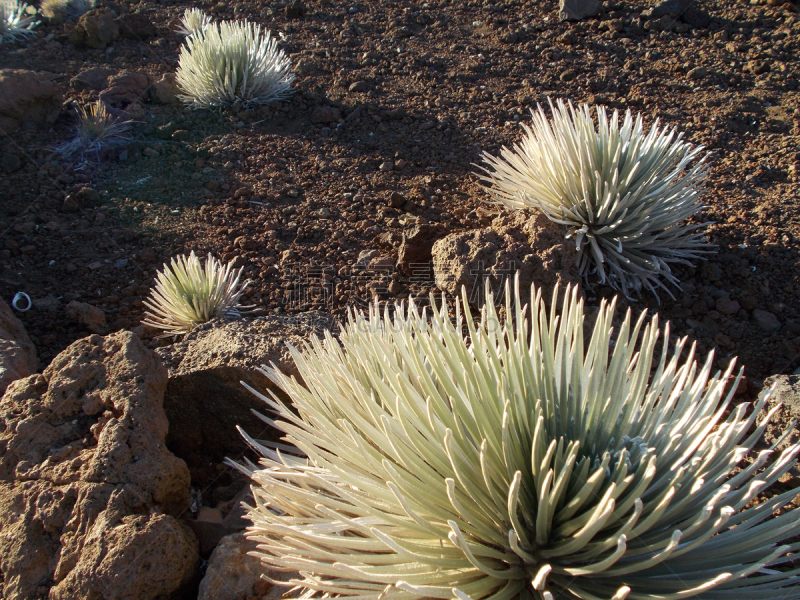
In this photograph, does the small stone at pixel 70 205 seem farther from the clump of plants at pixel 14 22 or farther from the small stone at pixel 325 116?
the clump of plants at pixel 14 22

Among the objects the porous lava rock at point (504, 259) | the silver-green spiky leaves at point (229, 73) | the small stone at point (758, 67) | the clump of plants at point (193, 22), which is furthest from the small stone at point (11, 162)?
the small stone at point (758, 67)

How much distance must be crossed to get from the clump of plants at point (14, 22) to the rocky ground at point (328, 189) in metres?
0.21

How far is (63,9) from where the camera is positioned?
6.72m

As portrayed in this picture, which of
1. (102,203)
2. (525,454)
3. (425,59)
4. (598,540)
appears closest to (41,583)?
(525,454)

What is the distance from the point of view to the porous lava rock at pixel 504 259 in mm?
2492

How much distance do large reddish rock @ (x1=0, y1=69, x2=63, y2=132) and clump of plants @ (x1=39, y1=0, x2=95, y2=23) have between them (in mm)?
2501

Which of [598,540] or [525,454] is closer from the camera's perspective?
[598,540]

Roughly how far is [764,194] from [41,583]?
3.77 m

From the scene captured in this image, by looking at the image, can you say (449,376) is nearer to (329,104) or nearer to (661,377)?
(661,377)

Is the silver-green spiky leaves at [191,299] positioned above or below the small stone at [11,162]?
below

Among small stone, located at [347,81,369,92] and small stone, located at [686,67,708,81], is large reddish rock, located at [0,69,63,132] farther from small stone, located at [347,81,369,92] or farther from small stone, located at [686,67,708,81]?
small stone, located at [686,67,708,81]

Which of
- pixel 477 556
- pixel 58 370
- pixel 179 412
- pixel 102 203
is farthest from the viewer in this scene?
pixel 102 203

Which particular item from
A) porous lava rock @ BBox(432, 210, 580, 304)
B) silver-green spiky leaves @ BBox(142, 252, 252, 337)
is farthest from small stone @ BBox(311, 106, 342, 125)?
porous lava rock @ BBox(432, 210, 580, 304)

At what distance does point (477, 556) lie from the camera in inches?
46.1
